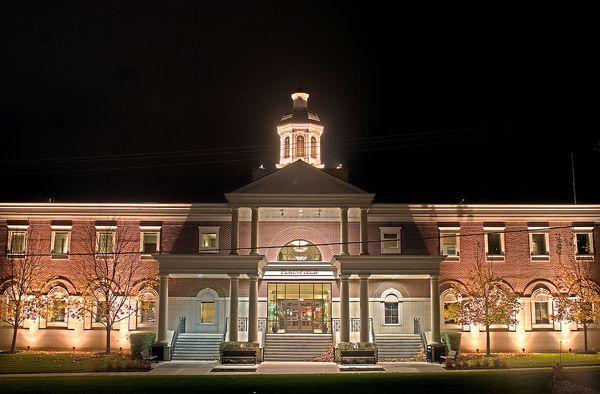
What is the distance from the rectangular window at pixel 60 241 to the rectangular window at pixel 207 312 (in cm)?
933

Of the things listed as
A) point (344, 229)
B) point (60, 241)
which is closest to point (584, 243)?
point (344, 229)

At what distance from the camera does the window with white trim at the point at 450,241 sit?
144ft

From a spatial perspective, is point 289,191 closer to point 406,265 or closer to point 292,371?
point 406,265

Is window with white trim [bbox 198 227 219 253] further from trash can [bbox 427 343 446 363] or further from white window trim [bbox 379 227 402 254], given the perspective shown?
trash can [bbox 427 343 446 363]

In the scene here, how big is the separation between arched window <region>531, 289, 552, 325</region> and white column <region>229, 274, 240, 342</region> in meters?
18.3

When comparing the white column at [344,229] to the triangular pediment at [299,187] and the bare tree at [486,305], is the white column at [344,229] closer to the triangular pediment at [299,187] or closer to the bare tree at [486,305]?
the triangular pediment at [299,187]

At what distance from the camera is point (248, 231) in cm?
4359

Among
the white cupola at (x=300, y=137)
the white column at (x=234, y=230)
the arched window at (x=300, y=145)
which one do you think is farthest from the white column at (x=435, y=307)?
the arched window at (x=300, y=145)

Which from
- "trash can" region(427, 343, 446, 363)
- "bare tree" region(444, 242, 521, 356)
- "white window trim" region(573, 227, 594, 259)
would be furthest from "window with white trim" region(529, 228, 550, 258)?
"trash can" region(427, 343, 446, 363)

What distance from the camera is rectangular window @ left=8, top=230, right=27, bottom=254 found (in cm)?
4372

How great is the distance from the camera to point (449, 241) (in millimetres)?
44031

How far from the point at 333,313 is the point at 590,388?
20728mm

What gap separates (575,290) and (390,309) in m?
11.2

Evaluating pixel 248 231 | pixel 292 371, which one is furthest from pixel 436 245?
pixel 292 371
